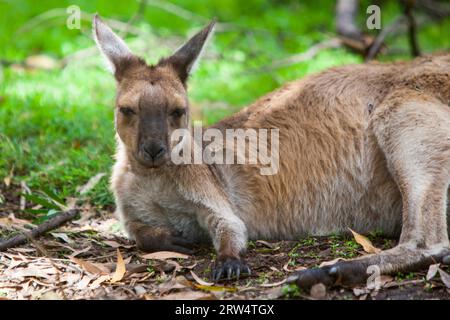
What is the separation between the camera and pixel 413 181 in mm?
4395

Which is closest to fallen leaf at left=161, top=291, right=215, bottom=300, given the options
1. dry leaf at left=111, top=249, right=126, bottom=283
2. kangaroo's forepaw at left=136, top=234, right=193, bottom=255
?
dry leaf at left=111, top=249, right=126, bottom=283

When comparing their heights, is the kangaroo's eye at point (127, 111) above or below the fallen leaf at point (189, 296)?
above

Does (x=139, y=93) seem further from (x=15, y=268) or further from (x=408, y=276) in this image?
(x=408, y=276)

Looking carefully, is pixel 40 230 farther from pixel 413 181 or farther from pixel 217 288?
pixel 413 181

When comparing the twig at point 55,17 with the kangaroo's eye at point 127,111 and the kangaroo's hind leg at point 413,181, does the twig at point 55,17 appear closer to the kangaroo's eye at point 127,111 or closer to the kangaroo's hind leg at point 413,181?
the kangaroo's eye at point 127,111

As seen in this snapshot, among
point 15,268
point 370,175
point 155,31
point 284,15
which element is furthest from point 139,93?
point 284,15

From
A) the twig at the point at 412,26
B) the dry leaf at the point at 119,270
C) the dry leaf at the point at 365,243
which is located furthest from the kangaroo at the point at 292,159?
the twig at the point at 412,26

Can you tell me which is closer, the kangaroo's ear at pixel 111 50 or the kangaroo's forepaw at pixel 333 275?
the kangaroo's forepaw at pixel 333 275

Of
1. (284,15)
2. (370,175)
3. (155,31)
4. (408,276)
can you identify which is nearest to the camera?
(408,276)

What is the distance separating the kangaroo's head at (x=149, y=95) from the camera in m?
4.45

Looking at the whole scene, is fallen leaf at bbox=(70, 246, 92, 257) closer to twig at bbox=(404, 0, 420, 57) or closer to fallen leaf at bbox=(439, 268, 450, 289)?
fallen leaf at bbox=(439, 268, 450, 289)

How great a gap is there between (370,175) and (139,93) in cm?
167

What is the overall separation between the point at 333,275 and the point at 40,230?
2.23 meters
